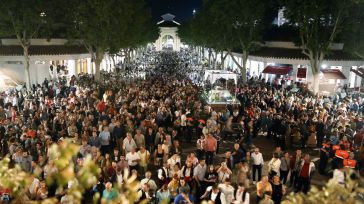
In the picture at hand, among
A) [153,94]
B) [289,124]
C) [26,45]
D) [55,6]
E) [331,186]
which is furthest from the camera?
[55,6]

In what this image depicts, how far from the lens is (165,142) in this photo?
1170cm

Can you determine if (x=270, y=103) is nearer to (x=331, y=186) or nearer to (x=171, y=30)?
(x=331, y=186)

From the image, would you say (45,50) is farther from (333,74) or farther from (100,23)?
(333,74)

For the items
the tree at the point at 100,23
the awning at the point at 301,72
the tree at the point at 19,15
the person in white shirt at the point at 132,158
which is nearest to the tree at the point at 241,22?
the awning at the point at 301,72


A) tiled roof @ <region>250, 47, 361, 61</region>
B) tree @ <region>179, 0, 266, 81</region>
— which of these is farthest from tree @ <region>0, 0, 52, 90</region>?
tiled roof @ <region>250, 47, 361, 61</region>

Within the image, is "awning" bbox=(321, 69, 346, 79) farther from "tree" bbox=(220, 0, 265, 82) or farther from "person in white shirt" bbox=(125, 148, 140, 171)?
"person in white shirt" bbox=(125, 148, 140, 171)

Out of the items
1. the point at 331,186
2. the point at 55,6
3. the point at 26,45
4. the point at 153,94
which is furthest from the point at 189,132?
the point at 55,6

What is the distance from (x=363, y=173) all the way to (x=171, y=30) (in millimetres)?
115684

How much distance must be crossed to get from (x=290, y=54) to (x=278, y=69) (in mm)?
1678

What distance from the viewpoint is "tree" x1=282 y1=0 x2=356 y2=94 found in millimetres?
23969

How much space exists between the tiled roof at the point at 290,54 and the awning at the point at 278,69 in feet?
3.26

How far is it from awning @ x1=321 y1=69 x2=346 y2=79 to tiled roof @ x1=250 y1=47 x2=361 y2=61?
1.01 m

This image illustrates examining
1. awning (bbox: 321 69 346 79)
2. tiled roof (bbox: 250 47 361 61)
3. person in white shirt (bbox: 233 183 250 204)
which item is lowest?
person in white shirt (bbox: 233 183 250 204)

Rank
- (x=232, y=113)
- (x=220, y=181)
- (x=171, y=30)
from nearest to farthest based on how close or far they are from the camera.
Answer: (x=220, y=181), (x=232, y=113), (x=171, y=30)
